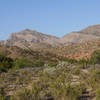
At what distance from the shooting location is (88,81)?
40.4 ft

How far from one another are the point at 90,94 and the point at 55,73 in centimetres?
662

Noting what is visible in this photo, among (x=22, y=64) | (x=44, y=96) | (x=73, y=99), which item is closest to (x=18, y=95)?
(x=44, y=96)

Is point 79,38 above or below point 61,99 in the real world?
above

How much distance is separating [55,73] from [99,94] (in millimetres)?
8086

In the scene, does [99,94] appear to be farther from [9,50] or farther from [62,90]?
[9,50]

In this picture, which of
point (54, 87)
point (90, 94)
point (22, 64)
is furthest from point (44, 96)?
point (22, 64)

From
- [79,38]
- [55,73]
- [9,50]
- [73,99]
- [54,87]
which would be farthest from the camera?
[79,38]

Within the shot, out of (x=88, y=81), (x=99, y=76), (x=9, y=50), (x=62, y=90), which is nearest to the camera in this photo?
(x=62, y=90)

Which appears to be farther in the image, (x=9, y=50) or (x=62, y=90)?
(x=9, y=50)

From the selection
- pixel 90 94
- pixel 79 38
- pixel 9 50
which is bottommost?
pixel 90 94

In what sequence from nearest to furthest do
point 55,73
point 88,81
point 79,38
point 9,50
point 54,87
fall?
point 54,87 → point 88,81 → point 55,73 → point 9,50 → point 79,38

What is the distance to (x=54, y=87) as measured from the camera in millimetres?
9977

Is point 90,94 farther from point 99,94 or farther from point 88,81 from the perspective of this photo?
point 88,81

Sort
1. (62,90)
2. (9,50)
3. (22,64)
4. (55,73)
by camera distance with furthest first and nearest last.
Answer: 1. (9,50)
2. (22,64)
3. (55,73)
4. (62,90)
